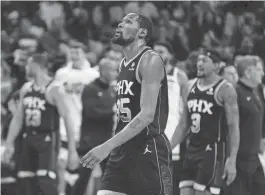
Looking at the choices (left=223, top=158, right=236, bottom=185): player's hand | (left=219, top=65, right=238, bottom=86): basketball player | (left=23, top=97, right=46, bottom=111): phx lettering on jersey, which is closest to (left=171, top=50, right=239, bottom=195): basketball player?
(left=223, top=158, right=236, bottom=185): player's hand

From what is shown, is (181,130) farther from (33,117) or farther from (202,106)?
(33,117)

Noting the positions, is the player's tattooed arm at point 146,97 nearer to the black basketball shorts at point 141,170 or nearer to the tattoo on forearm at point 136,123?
the tattoo on forearm at point 136,123

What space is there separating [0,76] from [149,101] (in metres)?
6.44

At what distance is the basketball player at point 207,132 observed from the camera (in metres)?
7.05

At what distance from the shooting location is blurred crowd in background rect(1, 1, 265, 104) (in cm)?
1289

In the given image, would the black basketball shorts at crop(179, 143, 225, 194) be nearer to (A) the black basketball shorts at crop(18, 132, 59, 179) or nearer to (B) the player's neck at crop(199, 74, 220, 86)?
(B) the player's neck at crop(199, 74, 220, 86)

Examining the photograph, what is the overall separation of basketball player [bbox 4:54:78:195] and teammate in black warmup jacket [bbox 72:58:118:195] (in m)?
0.69

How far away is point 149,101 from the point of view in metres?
4.64

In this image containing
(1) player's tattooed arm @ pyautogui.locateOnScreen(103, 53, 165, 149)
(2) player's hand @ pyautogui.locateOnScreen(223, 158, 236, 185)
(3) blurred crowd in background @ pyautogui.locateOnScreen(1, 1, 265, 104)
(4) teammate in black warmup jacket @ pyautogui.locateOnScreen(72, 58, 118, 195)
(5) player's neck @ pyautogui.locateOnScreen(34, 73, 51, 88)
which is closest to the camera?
(1) player's tattooed arm @ pyautogui.locateOnScreen(103, 53, 165, 149)

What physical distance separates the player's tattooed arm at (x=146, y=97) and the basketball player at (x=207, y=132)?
2.35 metres

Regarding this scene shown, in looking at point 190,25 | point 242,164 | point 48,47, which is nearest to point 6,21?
point 48,47

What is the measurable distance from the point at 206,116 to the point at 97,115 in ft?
6.20

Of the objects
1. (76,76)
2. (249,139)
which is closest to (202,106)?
(249,139)

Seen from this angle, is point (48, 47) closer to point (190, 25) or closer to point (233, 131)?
point (190, 25)
